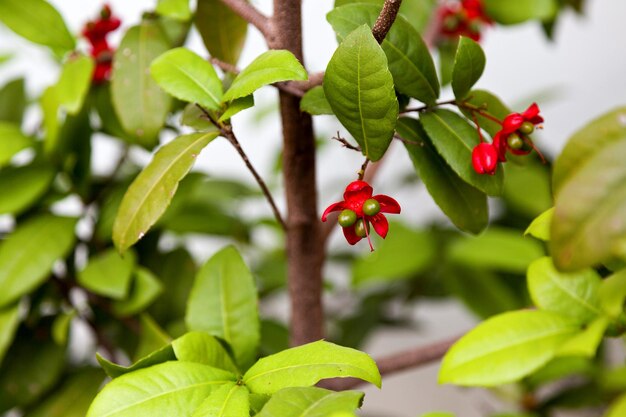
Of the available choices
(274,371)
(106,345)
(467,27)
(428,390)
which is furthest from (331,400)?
(428,390)

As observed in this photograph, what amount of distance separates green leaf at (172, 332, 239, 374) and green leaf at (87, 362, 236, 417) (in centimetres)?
2

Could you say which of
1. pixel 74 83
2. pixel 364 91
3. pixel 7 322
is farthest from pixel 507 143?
pixel 7 322

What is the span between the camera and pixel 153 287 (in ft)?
2.10

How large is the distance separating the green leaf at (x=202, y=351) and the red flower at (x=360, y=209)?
12cm

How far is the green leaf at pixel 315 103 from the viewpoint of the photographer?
430mm

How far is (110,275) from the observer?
2.08 ft

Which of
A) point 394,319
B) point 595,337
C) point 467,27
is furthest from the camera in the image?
point 394,319

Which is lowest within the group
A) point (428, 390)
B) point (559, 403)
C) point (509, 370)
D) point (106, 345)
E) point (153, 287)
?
point (428, 390)

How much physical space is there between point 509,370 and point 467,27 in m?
0.55

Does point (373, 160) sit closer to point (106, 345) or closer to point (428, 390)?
point (106, 345)

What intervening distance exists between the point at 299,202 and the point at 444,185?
121 mm

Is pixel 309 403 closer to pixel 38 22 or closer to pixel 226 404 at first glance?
pixel 226 404

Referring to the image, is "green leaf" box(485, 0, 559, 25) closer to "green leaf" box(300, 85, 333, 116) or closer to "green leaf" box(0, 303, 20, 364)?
"green leaf" box(300, 85, 333, 116)

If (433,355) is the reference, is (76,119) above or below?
above
